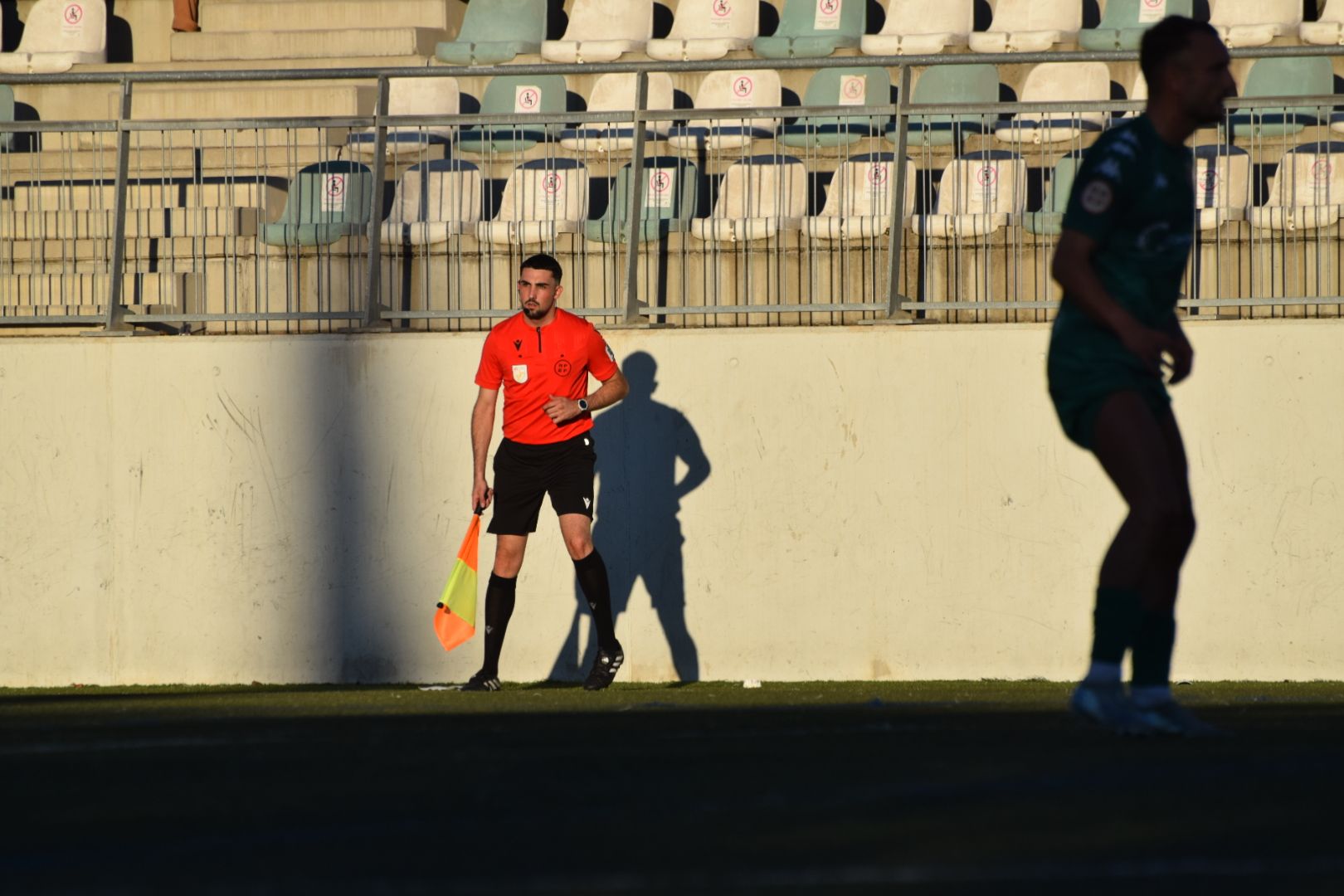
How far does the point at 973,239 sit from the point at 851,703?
337cm

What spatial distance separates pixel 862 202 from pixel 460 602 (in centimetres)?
Result: 305

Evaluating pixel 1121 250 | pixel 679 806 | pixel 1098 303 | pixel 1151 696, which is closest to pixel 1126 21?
pixel 1121 250

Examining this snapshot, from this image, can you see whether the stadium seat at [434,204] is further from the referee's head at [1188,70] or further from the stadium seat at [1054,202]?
the referee's head at [1188,70]

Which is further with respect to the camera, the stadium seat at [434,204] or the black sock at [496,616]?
the stadium seat at [434,204]

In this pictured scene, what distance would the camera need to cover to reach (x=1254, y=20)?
1430 centimetres

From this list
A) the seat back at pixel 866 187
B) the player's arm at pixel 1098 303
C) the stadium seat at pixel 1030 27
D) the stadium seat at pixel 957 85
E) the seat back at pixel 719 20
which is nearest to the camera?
the player's arm at pixel 1098 303

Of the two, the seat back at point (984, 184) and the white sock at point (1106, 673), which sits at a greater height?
the seat back at point (984, 184)

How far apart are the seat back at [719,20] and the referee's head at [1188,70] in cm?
1014

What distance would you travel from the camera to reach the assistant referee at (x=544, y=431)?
9570mm

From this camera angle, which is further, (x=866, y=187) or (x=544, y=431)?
(x=866, y=187)

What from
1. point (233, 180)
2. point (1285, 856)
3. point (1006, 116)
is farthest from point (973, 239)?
point (1285, 856)

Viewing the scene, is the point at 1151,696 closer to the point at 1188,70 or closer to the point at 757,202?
the point at 1188,70

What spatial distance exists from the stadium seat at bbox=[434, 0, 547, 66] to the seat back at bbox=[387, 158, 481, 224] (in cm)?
400

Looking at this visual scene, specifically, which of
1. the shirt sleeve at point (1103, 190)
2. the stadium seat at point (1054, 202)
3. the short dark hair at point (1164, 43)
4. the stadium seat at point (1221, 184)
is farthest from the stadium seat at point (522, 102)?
the shirt sleeve at point (1103, 190)
